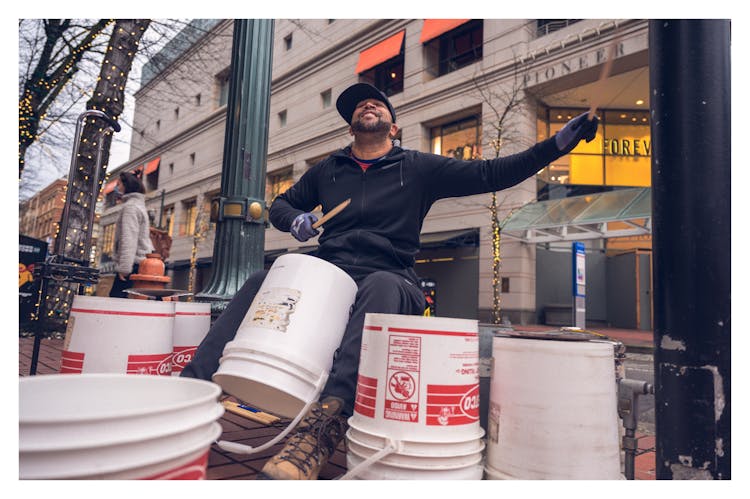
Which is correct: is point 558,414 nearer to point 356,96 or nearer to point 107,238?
point 356,96

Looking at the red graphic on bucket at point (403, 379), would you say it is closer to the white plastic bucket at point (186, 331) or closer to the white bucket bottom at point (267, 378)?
the white bucket bottom at point (267, 378)

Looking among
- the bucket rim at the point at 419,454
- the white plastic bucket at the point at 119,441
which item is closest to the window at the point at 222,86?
the bucket rim at the point at 419,454

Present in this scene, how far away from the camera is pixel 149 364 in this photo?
204cm

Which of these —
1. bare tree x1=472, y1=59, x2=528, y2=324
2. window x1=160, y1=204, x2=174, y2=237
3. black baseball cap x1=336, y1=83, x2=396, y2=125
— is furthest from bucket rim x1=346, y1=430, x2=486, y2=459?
window x1=160, y1=204, x2=174, y2=237

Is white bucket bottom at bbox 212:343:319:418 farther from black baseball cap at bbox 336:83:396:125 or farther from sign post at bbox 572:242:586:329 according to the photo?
sign post at bbox 572:242:586:329

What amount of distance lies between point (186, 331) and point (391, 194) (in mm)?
1306

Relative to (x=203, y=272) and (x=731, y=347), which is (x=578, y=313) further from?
(x=203, y=272)

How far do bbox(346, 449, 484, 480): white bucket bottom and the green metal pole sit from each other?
259 centimetres

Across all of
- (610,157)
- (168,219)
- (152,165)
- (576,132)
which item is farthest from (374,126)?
(152,165)

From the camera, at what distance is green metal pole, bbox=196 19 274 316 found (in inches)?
158

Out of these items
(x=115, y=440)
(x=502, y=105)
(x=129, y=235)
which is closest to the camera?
(x=115, y=440)

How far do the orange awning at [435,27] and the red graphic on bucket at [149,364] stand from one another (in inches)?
566

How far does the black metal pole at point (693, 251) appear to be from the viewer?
50.3 inches

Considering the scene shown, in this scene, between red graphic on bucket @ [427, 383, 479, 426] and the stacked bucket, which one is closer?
the stacked bucket
